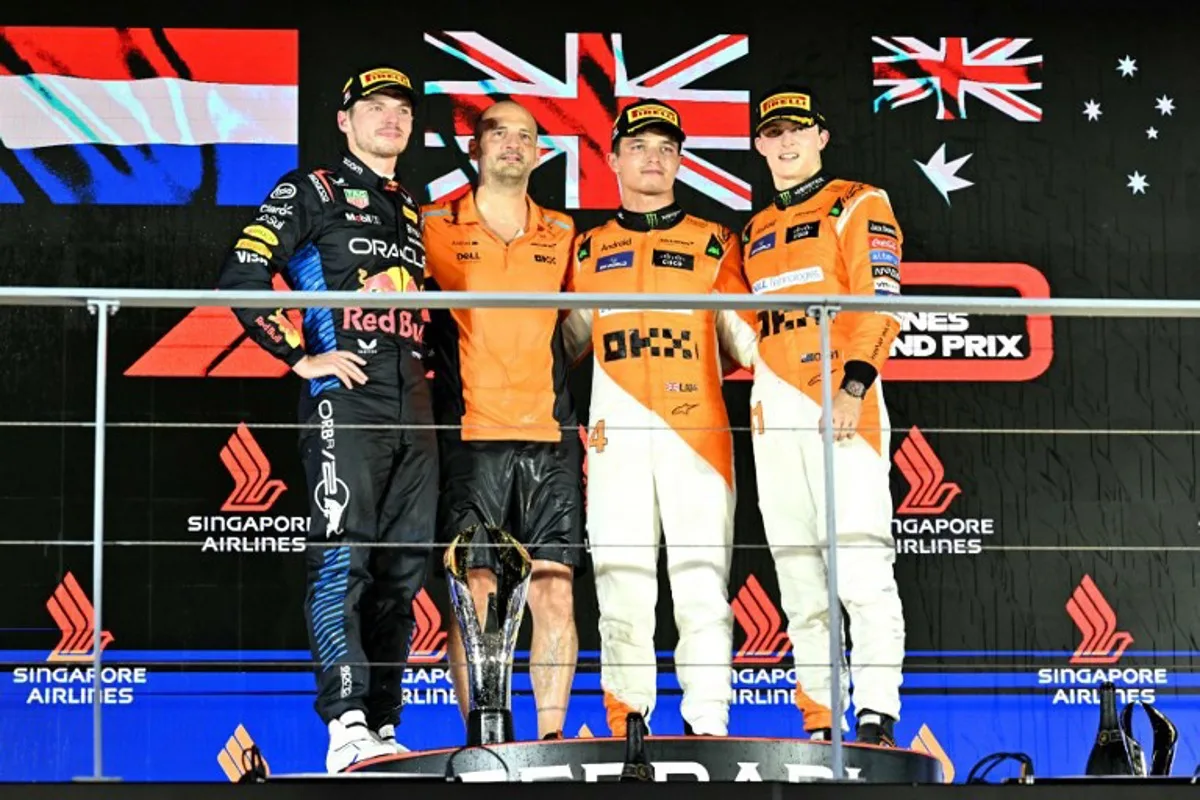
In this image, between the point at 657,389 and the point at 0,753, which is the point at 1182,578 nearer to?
the point at 657,389

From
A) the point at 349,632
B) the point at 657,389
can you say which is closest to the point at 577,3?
the point at 657,389

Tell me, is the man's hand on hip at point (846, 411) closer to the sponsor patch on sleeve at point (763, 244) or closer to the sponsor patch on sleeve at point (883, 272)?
the sponsor patch on sleeve at point (883, 272)

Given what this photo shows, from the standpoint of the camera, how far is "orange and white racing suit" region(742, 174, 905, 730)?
130 inches

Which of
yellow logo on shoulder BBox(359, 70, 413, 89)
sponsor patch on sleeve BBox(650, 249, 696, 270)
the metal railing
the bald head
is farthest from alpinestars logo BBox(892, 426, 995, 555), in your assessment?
the metal railing

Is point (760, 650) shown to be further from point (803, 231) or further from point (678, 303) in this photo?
point (678, 303)

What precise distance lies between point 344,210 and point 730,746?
135 centimetres

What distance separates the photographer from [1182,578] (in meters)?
4.46

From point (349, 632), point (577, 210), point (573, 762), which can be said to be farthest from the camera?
point (577, 210)

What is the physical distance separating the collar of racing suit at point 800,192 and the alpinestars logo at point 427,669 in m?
1.30

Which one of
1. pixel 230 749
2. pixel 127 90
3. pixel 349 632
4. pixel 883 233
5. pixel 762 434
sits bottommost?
pixel 230 749

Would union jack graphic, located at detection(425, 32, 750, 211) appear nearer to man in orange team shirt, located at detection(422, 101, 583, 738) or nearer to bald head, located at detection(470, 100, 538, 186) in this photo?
bald head, located at detection(470, 100, 538, 186)

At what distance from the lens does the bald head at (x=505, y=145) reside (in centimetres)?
378

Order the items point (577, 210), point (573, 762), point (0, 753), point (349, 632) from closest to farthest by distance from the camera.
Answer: point (573, 762) < point (349, 632) < point (0, 753) < point (577, 210)

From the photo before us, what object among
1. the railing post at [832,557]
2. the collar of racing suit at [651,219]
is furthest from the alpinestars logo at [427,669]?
the railing post at [832,557]
